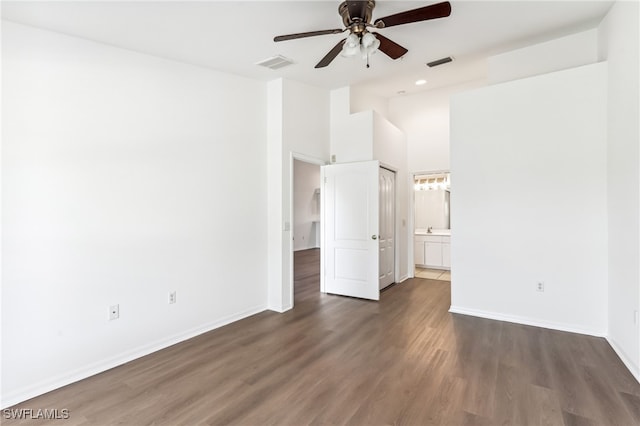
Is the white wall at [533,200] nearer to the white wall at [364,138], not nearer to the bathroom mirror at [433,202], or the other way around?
the white wall at [364,138]

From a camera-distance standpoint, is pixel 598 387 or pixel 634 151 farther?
pixel 634 151

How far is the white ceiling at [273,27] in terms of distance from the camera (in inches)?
98.7

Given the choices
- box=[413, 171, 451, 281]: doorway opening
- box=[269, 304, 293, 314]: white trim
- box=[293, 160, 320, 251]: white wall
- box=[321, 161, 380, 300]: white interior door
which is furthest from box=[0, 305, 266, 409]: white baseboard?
box=[293, 160, 320, 251]: white wall

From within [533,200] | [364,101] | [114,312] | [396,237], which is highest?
[364,101]

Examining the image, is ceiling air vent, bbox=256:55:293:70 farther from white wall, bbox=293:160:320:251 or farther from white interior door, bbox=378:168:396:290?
white wall, bbox=293:160:320:251

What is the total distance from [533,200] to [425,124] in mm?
2655

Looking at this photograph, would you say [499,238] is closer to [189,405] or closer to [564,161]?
[564,161]

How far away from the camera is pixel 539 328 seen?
11.5ft

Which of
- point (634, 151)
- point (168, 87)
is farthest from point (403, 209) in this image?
point (168, 87)

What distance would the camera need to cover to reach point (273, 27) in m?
2.97

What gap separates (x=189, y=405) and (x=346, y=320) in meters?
2.05

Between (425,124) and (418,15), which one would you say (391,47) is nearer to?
(418,15)

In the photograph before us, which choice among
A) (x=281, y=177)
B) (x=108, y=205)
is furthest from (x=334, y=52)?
(x=108, y=205)

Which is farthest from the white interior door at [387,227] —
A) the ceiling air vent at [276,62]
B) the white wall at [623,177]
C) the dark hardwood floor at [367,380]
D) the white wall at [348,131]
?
the white wall at [623,177]
